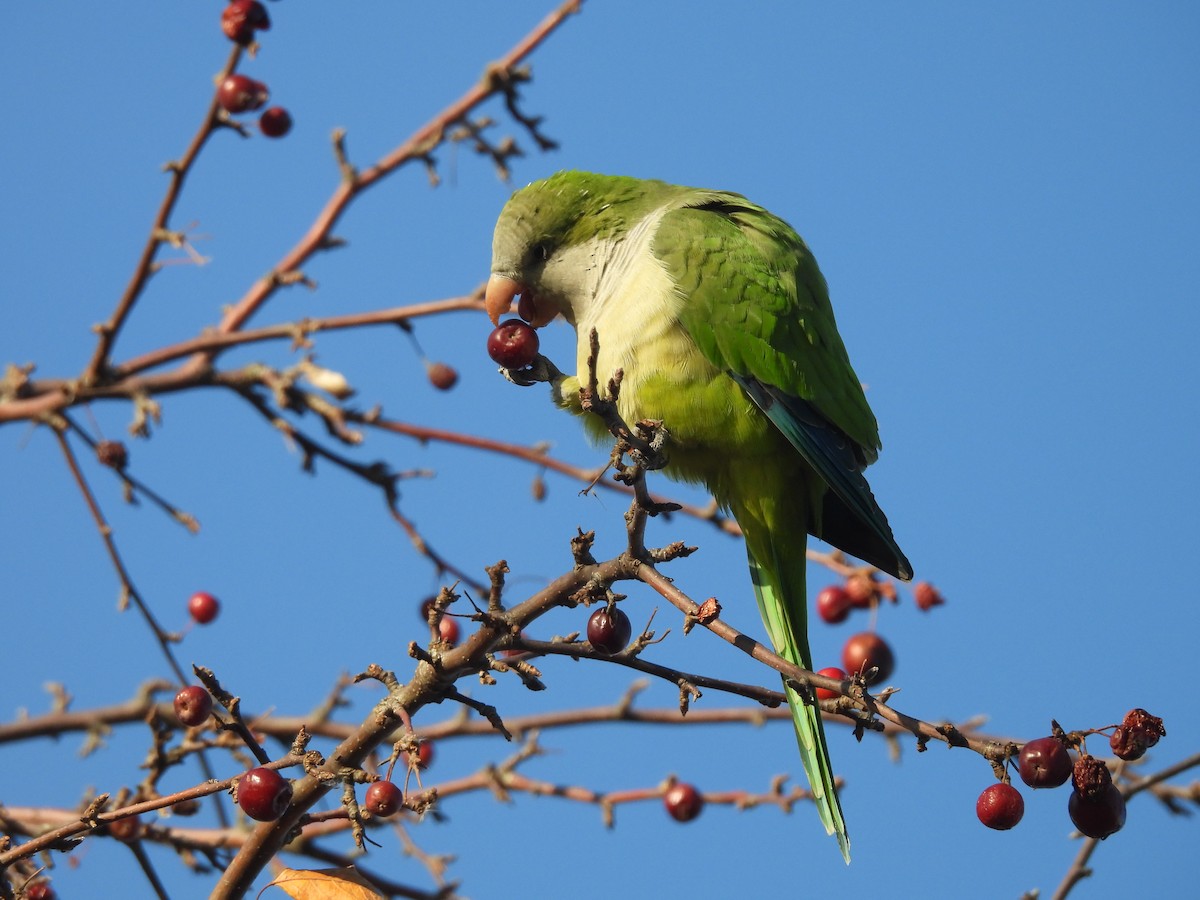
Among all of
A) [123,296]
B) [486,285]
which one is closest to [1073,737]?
[486,285]

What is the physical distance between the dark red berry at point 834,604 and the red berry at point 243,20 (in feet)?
8.94

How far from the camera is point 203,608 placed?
165 inches

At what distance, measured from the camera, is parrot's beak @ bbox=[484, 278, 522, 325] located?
3716 millimetres

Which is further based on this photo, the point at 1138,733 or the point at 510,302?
the point at 510,302

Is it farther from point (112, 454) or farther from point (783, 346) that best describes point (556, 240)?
point (112, 454)

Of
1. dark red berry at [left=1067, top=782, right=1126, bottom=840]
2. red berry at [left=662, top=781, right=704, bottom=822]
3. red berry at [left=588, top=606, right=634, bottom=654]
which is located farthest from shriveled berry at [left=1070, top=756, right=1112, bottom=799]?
red berry at [left=662, top=781, right=704, bottom=822]

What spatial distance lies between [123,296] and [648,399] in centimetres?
180

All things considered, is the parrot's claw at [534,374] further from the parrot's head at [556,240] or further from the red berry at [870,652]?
the red berry at [870,652]

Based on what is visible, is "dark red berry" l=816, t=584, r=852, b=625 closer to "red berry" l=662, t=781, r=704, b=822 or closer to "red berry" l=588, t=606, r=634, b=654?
"red berry" l=662, t=781, r=704, b=822

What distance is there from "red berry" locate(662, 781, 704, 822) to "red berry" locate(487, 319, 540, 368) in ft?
5.51

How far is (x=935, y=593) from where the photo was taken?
12.7 feet

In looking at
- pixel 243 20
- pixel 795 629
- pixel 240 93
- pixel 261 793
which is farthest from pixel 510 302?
pixel 261 793

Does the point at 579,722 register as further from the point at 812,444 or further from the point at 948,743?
Answer: the point at 948,743

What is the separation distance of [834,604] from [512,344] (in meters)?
1.78
